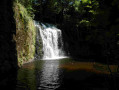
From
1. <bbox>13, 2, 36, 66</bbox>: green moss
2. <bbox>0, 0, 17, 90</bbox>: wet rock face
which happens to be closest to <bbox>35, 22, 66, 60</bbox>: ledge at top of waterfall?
<bbox>13, 2, 36, 66</bbox>: green moss

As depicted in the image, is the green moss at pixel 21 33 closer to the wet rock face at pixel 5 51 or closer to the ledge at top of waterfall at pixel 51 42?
the wet rock face at pixel 5 51

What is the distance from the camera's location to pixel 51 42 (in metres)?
17.9

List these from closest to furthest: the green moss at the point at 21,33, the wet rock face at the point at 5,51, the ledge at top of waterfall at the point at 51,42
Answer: the wet rock face at the point at 5,51 < the green moss at the point at 21,33 < the ledge at top of waterfall at the point at 51,42

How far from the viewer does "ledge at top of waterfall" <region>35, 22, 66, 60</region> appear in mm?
16672

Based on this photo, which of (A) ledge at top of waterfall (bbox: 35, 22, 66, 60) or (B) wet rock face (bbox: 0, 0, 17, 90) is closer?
(B) wet rock face (bbox: 0, 0, 17, 90)

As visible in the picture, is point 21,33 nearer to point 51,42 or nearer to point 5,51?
point 5,51

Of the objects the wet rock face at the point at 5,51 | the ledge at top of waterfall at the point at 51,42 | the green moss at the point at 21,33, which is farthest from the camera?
the ledge at top of waterfall at the point at 51,42

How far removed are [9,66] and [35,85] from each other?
94.6 inches

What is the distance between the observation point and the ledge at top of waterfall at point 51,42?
16.7 metres

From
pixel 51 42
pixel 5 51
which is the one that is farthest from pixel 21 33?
pixel 51 42

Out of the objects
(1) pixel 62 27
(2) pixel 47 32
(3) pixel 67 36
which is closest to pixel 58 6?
(1) pixel 62 27

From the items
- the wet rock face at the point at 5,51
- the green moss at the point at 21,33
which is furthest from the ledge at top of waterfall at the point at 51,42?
the wet rock face at the point at 5,51

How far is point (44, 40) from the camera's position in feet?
55.2

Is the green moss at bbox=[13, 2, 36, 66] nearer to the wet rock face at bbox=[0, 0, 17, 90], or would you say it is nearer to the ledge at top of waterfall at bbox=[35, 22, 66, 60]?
the wet rock face at bbox=[0, 0, 17, 90]
